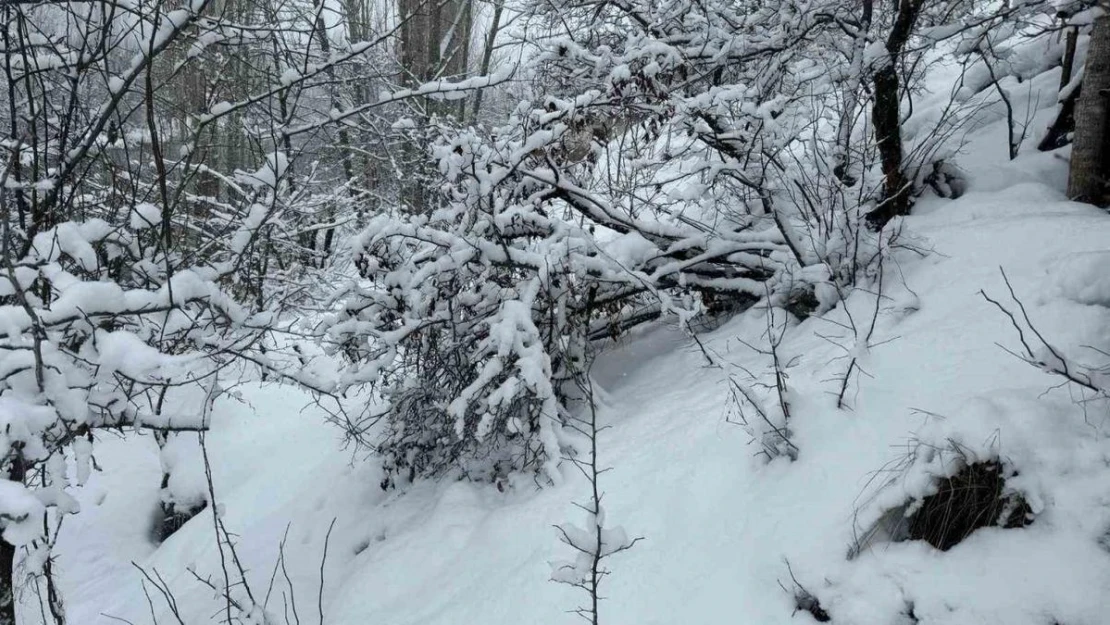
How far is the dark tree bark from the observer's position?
4.59 m

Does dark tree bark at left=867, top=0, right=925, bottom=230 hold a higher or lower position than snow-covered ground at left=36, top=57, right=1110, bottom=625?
higher

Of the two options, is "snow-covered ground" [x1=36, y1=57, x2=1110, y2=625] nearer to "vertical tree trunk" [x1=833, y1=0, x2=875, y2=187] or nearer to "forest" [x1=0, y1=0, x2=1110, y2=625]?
"forest" [x1=0, y1=0, x2=1110, y2=625]

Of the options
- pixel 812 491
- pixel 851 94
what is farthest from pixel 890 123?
pixel 812 491

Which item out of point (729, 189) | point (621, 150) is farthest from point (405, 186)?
point (729, 189)

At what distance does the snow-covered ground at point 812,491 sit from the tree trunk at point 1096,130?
22cm

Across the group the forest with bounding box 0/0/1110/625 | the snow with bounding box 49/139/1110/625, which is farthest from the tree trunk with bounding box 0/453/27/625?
the snow with bounding box 49/139/1110/625

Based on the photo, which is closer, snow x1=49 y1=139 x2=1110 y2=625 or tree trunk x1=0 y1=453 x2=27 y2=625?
snow x1=49 y1=139 x2=1110 y2=625

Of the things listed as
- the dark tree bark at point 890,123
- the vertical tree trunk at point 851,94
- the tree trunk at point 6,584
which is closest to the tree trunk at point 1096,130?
the dark tree bark at point 890,123

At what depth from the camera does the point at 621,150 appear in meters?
5.64

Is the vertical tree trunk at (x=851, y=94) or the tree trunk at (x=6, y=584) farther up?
the vertical tree trunk at (x=851, y=94)

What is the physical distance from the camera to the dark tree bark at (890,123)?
459cm

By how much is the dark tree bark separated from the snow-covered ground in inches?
8.5

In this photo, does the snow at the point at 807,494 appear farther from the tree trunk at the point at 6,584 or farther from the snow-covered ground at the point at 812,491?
the tree trunk at the point at 6,584

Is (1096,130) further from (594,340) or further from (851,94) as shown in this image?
(594,340)
